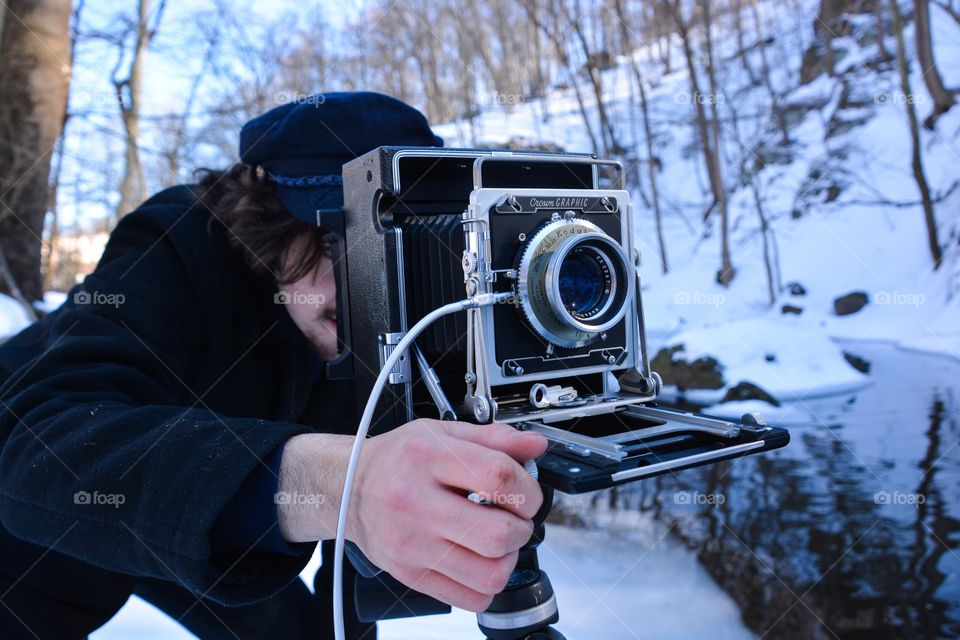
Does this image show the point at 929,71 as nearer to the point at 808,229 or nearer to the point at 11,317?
the point at 808,229

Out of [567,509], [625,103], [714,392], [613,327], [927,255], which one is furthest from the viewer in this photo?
[625,103]

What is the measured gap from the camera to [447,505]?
0.69 metres

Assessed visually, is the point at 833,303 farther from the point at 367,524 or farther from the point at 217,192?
the point at 367,524

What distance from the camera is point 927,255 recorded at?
866cm

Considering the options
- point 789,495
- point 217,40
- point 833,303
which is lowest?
point 789,495

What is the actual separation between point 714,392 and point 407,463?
5.63 m

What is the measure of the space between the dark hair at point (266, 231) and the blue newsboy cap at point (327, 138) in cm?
10

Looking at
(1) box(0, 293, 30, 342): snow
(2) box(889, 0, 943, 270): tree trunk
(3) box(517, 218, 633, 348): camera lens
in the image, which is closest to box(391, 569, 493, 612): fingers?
(3) box(517, 218, 633, 348): camera lens

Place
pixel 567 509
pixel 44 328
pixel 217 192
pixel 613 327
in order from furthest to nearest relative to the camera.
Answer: pixel 567 509, pixel 217 192, pixel 44 328, pixel 613 327

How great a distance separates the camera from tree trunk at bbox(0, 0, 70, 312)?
18.2 feet

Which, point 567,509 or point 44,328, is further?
point 567,509

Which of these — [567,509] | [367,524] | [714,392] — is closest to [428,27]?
[714,392]

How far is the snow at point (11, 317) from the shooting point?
4.80 meters

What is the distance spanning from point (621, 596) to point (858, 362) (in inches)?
203
